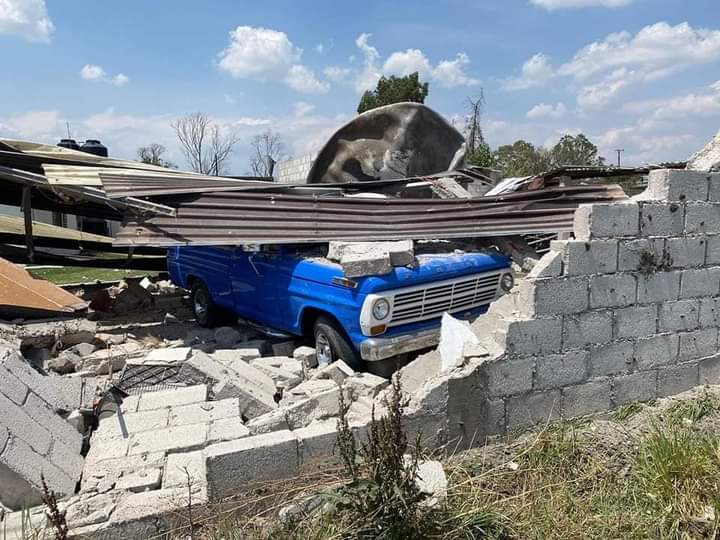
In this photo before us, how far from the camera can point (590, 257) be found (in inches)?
175

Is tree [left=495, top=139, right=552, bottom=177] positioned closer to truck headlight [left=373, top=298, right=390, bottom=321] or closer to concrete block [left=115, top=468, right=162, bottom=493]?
truck headlight [left=373, top=298, right=390, bottom=321]

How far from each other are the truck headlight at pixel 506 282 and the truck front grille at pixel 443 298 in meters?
0.08

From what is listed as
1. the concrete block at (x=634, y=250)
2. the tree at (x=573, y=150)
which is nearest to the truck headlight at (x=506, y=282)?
the concrete block at (x=634, y=250)

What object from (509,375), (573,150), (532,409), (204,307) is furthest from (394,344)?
(573,150)

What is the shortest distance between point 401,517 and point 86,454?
256cm

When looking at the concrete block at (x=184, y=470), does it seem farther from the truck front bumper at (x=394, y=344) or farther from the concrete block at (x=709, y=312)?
the concrete block at (x=709, y=312)

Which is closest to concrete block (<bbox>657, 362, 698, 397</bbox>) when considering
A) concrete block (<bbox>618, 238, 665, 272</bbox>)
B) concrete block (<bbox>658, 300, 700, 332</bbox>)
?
concrete block (<bbox>658, 300, 700, 332</bbox>)

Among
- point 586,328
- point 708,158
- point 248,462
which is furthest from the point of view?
point 708,158

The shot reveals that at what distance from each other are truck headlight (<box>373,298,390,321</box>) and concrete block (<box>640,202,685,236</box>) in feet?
7.45

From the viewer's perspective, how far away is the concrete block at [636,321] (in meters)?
4.67

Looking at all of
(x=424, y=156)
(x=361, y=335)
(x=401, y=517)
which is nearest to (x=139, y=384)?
(x=361, y=335)

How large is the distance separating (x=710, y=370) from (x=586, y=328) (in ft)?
5.29

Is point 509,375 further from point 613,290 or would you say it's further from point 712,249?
point 712,249

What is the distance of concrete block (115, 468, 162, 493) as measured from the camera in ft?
11.4
